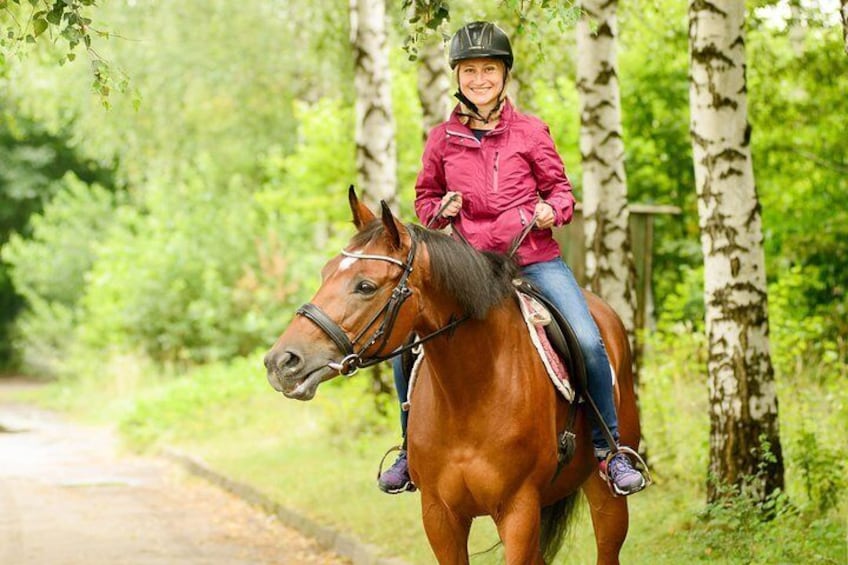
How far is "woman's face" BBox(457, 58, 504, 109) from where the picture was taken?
20.2 feet

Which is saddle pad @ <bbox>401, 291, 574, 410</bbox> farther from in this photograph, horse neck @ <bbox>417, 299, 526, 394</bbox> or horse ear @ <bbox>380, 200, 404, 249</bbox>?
horse ear @ <bbox>380, 200, 404, 249</bbox>

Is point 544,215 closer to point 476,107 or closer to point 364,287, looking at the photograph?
point 476,107

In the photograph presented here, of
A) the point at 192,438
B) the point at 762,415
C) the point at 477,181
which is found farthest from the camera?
the point at 192,438

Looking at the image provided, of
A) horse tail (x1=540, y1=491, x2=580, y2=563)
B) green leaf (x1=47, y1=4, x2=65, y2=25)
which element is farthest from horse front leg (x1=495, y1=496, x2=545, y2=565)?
green leaf (x1=47, y1=4, x2=65, y2=25)

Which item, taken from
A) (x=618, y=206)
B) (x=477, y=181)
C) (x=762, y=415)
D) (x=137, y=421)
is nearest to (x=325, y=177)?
(x=137, y=421)

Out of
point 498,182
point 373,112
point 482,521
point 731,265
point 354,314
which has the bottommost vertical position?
point 482,521

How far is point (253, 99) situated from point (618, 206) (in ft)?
78.1

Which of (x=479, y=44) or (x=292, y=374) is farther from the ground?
(x=479, y=44)

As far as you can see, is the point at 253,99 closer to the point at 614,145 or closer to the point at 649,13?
the point at 649,13

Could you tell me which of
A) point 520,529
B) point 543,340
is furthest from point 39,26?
point 520,529

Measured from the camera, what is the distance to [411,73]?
24.4 meters

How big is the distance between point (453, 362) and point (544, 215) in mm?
830

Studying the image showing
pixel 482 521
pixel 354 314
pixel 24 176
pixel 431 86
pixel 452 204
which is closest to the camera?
pixel 354 314

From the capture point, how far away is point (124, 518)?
12.2 metres
